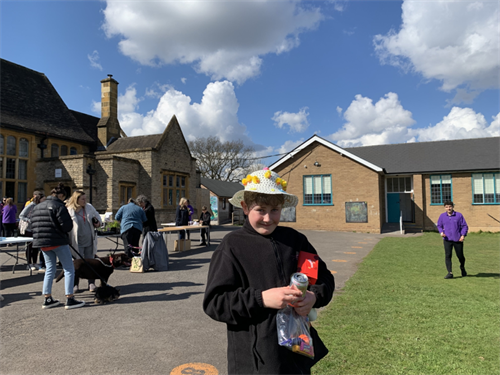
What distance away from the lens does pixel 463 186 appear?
23.5m

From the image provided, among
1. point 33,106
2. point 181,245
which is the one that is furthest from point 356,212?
point 33,106

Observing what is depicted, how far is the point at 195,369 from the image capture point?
354 cm

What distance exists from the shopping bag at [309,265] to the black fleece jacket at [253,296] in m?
0.04

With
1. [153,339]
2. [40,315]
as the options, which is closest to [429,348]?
[153,339]

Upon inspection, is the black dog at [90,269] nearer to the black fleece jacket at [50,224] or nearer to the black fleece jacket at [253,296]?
the black fleece jacket at [50,224]

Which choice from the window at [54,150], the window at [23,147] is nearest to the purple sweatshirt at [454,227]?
the window at [23,147]

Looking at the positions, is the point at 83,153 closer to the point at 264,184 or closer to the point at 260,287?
the point at 264,184

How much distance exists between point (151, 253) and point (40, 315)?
12.7 feet

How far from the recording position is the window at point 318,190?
24531 mm

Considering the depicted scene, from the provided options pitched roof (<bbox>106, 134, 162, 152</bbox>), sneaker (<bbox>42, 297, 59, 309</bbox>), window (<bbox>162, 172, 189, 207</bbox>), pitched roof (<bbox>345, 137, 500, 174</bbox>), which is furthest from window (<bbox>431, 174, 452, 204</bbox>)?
sneaker (<bbox>42, 297, 59, 309</bbox>)

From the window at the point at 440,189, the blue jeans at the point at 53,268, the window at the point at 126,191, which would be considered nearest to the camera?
the blue jeans at the point at 53,268

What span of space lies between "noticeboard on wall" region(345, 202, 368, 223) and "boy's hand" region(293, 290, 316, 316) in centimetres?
2238

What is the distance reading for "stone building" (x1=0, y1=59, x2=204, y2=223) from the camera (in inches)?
869

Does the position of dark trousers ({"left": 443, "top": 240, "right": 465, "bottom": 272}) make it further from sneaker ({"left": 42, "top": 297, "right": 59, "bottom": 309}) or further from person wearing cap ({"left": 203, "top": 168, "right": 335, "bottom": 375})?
sneaker ({"left": 42, "top": 297, "right": 59, "bottom": 309})
